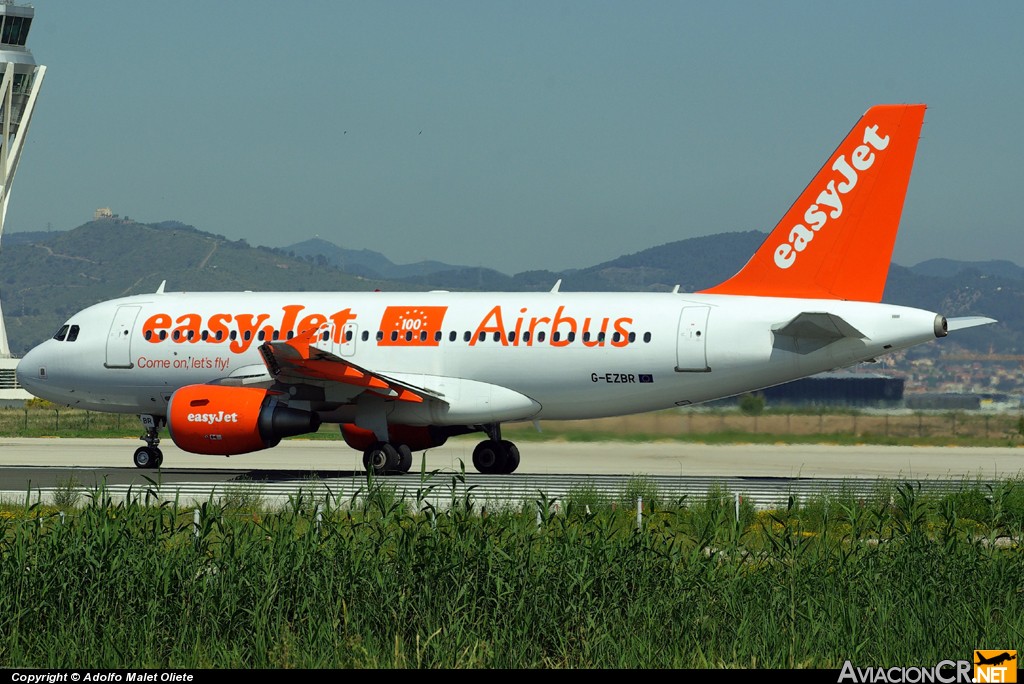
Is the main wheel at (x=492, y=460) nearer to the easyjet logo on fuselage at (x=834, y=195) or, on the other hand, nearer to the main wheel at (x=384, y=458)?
the main wheel at (x=384, y=458)

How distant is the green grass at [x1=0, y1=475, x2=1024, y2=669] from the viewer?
1226 centimetres

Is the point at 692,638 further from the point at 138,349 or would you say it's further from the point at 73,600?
the point at 138,349

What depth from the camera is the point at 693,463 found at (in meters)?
37.4

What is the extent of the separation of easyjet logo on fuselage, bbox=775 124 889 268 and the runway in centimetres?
517

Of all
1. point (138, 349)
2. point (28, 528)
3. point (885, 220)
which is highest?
point (885, 220)

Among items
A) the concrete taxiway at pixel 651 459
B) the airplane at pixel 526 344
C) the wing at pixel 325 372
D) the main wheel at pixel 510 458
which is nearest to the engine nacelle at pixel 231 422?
the airplane at pixel 526 344

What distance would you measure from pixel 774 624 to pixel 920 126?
19586mm

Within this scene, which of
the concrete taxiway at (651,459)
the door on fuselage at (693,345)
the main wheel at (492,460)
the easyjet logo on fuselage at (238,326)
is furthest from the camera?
the concrete taxiway at (651,459)

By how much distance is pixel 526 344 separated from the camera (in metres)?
31.2

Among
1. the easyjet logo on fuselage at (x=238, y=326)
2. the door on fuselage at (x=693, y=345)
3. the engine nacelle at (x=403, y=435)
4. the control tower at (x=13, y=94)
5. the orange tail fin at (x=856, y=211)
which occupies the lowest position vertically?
the engine nacelle at (x=403, y=435)

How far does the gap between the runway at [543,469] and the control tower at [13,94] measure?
62.0 meters

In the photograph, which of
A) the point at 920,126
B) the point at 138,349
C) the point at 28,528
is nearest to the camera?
the point at 28,528

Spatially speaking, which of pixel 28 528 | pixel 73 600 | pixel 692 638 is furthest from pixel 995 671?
pixel 28 528

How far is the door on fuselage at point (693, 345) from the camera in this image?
30000 mm
